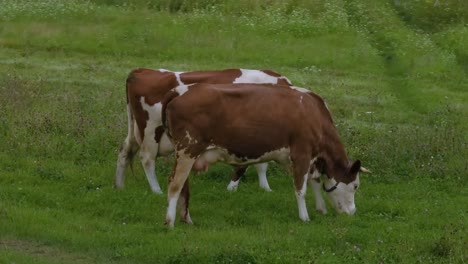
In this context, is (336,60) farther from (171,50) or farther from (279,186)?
(279,186)


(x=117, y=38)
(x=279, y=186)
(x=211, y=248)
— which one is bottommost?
(x=117, y=38)

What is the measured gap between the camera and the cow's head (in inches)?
537

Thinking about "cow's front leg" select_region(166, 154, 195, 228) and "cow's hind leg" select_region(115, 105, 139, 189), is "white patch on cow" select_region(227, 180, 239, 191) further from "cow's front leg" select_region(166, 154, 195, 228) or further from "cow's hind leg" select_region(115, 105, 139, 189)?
"cow's front leg" select_region(166, 154, 195, 228)

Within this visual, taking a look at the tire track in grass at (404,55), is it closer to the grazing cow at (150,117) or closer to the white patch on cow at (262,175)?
the white patch on cow at (262,175)

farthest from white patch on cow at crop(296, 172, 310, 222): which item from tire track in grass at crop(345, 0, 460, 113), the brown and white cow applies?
tire track in grass at crop(345, 0, 460, 113)

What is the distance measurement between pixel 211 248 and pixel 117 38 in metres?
21.5

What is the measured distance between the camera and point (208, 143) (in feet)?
41.5

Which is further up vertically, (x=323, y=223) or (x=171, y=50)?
(x=323, y=223)

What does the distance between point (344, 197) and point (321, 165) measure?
62 centimetres

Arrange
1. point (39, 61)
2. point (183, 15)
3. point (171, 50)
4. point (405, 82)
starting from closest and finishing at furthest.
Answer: point (405, 82) < point (39, 61) < point (171, 50) < point (183, 15)

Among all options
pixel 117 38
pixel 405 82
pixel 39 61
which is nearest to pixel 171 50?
pixel 117 38

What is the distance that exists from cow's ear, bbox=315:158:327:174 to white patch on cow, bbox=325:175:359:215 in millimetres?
208

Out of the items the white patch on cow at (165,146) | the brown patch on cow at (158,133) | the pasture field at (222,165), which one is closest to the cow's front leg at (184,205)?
the pasture field at (222,165)

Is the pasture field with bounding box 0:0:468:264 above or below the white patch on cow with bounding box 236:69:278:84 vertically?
below
